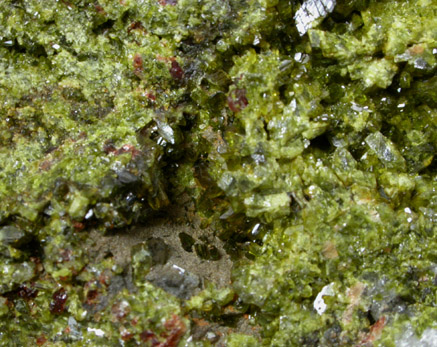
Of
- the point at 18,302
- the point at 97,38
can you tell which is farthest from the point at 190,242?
the point at 97,38

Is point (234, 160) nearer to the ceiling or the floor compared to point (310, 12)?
nearer to the floor

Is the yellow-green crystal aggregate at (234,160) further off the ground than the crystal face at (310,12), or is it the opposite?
the crystal face at (310,12)

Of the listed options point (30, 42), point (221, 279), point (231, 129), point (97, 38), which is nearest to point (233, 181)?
point (231, 129)

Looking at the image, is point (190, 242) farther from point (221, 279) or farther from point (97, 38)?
point (97, 38)

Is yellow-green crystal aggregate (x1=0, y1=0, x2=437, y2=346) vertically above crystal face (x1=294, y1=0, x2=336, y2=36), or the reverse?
crystal face (x1=294, y1=0, x2=336, y2=36)

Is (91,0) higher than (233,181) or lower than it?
higher

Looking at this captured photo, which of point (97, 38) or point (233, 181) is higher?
point (97, 38)

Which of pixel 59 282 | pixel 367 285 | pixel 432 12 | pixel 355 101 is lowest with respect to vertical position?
pixel 367 285

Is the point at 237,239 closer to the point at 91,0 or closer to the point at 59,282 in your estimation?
the point at 59,282

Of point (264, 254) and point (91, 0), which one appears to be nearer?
point (264, 254)

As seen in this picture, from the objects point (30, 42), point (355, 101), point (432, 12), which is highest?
point (30, 42)
